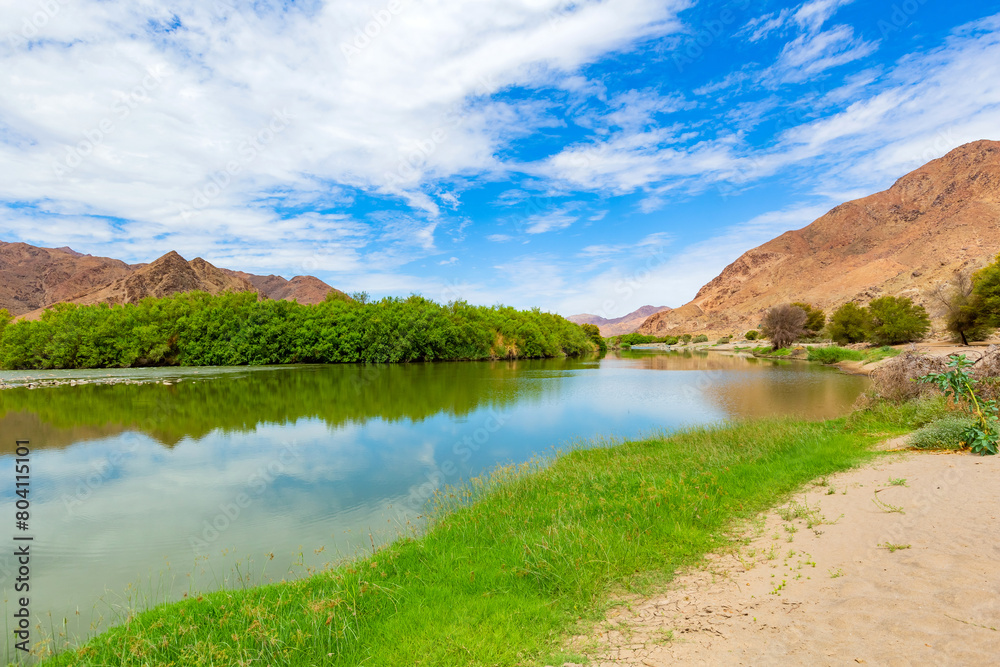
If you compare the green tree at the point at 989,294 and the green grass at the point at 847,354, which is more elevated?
the green tree at the point at 989,294

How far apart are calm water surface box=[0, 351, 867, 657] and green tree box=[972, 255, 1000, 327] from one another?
15.8 m

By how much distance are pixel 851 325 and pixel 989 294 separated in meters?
22.8

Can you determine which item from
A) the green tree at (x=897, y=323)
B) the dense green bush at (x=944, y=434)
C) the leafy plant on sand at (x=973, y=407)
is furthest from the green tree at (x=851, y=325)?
the dense green bush at (x=944, y=434)

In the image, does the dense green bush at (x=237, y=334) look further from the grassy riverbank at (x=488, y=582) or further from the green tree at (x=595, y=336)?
the grassy riverbank at (x=488, y=582)

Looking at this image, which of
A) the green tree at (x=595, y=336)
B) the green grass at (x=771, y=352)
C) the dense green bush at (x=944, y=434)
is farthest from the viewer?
the green tree at (x=595, y=336)

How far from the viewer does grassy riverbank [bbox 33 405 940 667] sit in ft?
15.4

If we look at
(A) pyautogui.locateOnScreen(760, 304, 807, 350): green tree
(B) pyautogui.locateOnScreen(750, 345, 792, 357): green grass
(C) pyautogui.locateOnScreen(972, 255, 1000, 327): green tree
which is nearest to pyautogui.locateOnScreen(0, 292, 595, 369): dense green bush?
(B) pyautogui.locateOnScreen(750, 345, 792, 357): green grass

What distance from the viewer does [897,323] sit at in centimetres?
5012

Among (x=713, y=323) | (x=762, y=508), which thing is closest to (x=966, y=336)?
(x=762, y=508)

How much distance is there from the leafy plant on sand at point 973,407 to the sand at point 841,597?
2.49 m

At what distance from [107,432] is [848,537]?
2559cm

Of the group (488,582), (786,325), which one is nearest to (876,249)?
(786,325)

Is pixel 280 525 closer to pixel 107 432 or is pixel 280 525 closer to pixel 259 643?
pixel 259 643

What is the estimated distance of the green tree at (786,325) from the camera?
74.0 meters
